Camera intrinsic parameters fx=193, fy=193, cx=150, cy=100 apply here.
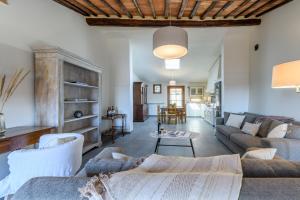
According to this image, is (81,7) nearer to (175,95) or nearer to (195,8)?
(195,8)

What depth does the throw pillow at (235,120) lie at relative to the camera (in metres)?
4.83

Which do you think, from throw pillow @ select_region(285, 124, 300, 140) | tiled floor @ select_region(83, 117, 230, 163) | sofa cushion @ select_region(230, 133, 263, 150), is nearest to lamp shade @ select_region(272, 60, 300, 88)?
throw pillow @ select_region(285, 124, 300, 140)

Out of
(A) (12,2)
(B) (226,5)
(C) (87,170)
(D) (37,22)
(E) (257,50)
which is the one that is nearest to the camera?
(C) (87,170)

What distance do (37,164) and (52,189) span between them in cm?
108

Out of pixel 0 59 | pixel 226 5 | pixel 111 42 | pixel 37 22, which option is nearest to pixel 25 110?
pixel 0 59

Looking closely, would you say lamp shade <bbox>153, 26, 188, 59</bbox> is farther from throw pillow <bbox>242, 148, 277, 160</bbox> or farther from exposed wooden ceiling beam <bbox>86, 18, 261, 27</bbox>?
exposed wooden ceiling beam <bbox>86, 18, 261, 27</bbox>

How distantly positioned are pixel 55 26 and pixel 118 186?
12.4 ft

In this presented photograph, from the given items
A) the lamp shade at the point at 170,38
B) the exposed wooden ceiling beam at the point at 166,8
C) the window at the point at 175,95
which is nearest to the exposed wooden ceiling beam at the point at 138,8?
the exposed wooden ceiling beam at the point at 166,8

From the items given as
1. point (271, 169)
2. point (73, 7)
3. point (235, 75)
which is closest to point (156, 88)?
point (235, 75)

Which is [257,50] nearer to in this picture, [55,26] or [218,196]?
[55,26]

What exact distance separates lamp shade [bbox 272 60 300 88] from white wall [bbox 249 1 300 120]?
87.4 inches

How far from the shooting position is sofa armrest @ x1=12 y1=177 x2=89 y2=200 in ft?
2.91

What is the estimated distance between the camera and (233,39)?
603cm

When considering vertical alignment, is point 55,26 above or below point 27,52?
above
